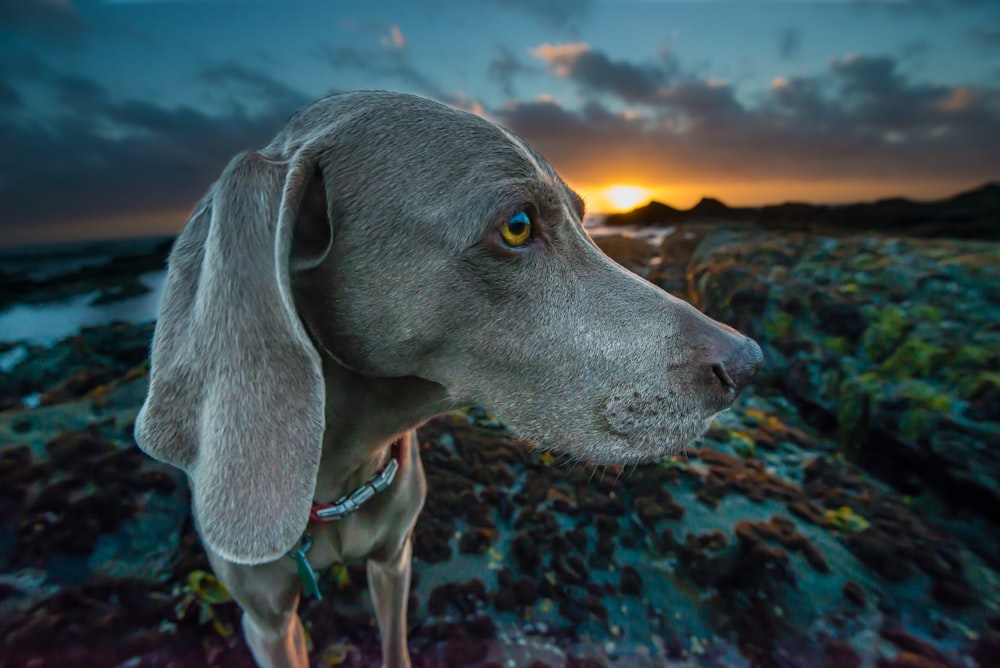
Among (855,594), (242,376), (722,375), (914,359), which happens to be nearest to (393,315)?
(242,376)

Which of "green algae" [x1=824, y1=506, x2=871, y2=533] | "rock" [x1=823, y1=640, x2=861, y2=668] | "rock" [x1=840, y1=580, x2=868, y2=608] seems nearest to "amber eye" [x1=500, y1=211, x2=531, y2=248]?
"rock" [x1=823, y1=640, x2=861, y2=668]

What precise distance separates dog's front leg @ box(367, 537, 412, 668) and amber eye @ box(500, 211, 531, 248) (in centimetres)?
160

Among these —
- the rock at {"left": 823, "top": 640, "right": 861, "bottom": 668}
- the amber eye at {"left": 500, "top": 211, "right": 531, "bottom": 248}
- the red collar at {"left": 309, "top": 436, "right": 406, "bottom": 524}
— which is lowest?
the rock at {"left": 823, "top": 640, "right": 861, "bottom": 668}

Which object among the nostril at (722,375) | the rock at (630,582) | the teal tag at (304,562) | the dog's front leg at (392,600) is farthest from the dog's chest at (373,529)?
the rock at (630,582)

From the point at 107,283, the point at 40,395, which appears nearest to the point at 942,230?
the point at 107,283

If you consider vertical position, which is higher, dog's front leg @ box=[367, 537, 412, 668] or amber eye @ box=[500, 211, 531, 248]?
amber eye @ box=[500, 211, 531, 248]

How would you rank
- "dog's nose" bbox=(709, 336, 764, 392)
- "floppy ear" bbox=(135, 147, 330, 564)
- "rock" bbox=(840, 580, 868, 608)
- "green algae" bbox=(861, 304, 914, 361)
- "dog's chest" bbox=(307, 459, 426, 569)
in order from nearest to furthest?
"floppy ear" bbox=(135, 147, 330, 564), "dog's nose" bbox=(709, 336, 764, 392), "dog's chest" bbox=(307, 459, 426, 569), "rock" bbox=(840, 580, 868, 608), "green algae" bbox=(861, 304, 914, 361)

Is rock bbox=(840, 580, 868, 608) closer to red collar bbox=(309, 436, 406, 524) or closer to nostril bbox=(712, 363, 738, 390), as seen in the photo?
nostril bbox=(712, 363, 738, 390)

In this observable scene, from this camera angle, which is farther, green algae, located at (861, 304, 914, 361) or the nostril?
green algae, located at (861, 304, 914, 361)

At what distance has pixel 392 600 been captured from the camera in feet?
8.33

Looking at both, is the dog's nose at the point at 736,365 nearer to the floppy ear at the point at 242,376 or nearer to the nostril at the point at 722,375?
the nostril at the point at 722,375

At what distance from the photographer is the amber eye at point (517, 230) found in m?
1.55

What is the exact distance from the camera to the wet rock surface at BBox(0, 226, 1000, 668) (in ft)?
10.0

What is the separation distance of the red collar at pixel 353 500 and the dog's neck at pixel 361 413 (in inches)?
1.7
